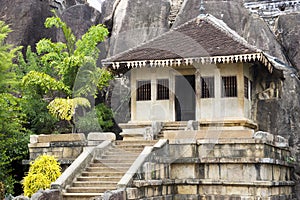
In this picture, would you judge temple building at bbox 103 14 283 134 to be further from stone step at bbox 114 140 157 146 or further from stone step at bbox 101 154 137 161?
stone step at bbox 101 154 137 161

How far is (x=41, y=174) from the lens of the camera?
14617 mm

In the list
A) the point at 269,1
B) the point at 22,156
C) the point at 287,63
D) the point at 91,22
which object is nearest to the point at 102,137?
the point at 22,156

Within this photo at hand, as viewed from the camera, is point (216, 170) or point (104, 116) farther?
point (104, 116)

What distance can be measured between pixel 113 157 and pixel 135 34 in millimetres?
12232

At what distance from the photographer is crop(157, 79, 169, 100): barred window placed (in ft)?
64.4

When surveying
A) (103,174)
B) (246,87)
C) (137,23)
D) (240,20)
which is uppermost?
(137,23)

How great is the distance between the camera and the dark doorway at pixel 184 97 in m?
20.1

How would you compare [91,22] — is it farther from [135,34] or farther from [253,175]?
[253,175]

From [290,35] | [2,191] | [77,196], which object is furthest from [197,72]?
[2,191]

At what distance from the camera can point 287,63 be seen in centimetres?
2322

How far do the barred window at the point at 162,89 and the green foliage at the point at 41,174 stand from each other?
5886 mm

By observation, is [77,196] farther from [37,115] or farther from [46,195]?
[37,115]

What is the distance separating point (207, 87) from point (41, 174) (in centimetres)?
774

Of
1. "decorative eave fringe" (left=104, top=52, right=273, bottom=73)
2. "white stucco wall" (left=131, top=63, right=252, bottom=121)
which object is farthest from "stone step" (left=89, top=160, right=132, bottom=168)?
"decorative eave fringe" (left=104, top=52, right=273, bottom=73)
